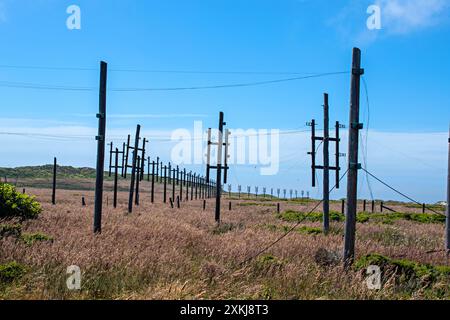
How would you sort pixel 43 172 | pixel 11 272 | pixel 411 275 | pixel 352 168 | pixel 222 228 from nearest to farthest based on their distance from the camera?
pixel 11 272
pixel 411 275
pixel 352 168
pixel 222 228
pixel 43 172

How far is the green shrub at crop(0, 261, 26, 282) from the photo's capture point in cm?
741

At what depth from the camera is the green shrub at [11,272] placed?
7410mm

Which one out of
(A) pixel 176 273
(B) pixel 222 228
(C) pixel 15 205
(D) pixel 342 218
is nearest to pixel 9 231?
(C) pixel 15 205

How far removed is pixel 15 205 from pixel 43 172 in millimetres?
→ 135942

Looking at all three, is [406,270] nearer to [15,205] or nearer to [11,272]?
[11,272]

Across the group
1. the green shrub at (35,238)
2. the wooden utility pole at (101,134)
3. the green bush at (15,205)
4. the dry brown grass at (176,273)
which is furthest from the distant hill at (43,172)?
the dry brown grass at (176,273)

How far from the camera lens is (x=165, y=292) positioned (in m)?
6.55

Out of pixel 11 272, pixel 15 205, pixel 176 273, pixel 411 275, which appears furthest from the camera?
pixel 15 205

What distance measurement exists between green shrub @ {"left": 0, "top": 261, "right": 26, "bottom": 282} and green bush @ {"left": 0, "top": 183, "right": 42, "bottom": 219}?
910cm

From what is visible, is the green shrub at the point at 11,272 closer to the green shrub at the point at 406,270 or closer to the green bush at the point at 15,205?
the green shrub at the point at 406,270

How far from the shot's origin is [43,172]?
14288cm

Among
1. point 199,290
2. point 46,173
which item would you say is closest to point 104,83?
point 199,290

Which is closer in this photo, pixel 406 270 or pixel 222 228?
pixel 406 270
